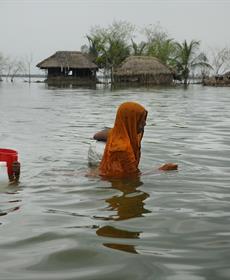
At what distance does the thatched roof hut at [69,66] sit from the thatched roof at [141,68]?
15.4 feet

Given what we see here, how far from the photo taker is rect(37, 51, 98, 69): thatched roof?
53875 millimetres

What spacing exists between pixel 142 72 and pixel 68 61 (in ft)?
29.6

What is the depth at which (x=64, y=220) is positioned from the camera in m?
4.29

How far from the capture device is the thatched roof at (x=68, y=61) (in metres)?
53.9

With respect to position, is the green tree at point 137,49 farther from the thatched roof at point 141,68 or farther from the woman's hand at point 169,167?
the woman's hand at point 169,167

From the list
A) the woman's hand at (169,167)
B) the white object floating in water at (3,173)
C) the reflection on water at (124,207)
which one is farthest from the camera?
the woman's hand at (169,167)

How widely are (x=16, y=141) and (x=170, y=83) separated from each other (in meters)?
43.9

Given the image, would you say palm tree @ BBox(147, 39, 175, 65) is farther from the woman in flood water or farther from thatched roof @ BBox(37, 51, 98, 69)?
the woman in flood water

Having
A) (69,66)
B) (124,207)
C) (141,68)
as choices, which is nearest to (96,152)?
(124,207)

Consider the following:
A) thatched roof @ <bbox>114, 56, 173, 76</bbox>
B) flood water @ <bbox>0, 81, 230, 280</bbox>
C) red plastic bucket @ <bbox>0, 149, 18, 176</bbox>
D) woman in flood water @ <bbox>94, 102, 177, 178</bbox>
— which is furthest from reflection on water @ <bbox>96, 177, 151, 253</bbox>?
thatched roof @ <bbox>114, 56, 173, 76</bbox>

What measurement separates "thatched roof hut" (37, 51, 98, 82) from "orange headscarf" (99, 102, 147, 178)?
48.4 metres

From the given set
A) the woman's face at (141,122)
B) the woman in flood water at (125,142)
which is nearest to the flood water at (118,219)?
the woman in flood water at (125,142)

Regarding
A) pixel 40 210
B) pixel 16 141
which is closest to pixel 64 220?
pixel 40 210

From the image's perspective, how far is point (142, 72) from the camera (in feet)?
164
